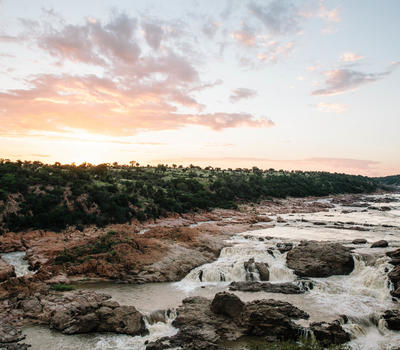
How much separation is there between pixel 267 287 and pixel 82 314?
1172 cm

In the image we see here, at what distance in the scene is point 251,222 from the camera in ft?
153

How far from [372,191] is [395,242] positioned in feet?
422

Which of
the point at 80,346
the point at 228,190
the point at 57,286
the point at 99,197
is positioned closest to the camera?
the point at 80,346

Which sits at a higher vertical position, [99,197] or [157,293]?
[99,197]

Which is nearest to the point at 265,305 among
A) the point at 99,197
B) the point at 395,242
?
the point at 395,242

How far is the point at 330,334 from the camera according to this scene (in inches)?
526

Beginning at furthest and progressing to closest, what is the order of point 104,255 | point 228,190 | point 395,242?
1. point 228,190
2. point 395,242
3. point 104,255

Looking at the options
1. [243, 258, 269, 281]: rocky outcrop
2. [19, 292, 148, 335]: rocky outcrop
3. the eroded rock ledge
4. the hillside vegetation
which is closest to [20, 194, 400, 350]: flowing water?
[243, 258, 269, 281]: rocky outcrop

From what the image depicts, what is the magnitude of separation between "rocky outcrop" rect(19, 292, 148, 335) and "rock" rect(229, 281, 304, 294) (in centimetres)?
752

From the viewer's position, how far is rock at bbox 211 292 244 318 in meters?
15.8

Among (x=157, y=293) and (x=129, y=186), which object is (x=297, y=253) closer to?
(x=157, y=293)

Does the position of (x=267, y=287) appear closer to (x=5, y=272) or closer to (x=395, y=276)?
(x=395, y=276)

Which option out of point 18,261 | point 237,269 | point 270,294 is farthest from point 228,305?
point 18,261

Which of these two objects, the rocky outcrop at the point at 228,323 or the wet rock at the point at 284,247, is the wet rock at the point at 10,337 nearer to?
the rocky outcrop at the point at 228,323
